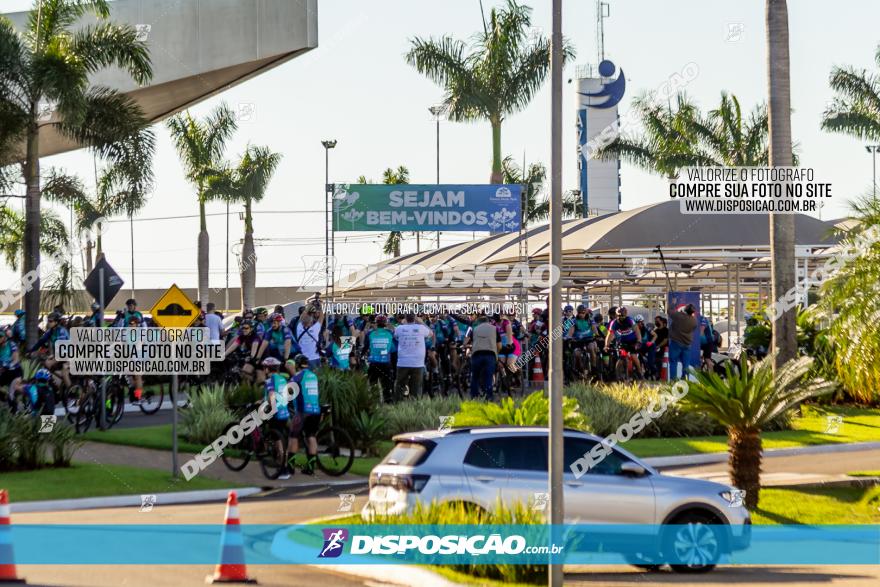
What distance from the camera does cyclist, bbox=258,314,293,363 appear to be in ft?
79.8

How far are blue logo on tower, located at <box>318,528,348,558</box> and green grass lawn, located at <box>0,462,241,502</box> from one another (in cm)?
507

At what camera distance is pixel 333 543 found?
12.8 meters

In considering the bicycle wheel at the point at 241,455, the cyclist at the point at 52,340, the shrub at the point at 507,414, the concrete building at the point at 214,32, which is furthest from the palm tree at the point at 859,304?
the concrete building at the point at 214,32

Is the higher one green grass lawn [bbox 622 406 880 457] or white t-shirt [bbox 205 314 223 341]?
white t-shirt [bbox 205 314 223 341]

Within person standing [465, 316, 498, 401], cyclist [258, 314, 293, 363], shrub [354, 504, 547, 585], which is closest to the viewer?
shrub [354, 504, 547, 585]

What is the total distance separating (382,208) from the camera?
32.4 meters

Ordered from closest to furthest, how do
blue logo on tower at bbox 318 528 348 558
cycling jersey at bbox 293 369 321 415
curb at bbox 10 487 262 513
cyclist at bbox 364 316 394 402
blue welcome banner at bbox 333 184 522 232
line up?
blue logo on tower at bbox 318 528 348 558, curb at bbox 10 487 262 513, cycling jersey at bbox 293 369 321 415, cyclist at bbox 364 316 394 402, blue welcome banner at bbox 333 184 522 232

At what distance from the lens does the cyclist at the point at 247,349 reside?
24562 mm

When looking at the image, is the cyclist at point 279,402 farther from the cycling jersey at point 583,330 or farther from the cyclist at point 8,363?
the cycling jersey at point 583,330

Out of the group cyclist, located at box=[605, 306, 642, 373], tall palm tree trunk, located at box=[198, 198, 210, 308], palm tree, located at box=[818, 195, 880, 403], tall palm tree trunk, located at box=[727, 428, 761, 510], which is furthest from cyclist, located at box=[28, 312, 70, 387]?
tall palm tree trunk, located at box=[198, 198, 210, 308]

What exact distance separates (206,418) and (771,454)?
10.0m

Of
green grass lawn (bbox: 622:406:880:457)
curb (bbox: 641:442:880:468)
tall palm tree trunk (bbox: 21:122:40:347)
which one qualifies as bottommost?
curb (bbox: 641:442:880:468)

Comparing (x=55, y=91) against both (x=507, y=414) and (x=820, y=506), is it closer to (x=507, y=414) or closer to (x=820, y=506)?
(x=507, y=414)

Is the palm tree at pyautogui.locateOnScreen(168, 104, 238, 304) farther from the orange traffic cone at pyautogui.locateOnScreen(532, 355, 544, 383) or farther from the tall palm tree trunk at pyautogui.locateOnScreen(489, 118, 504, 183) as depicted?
the orange traffic cone at pyautogui.locateOnScreen(532, 355, 544, 383)
